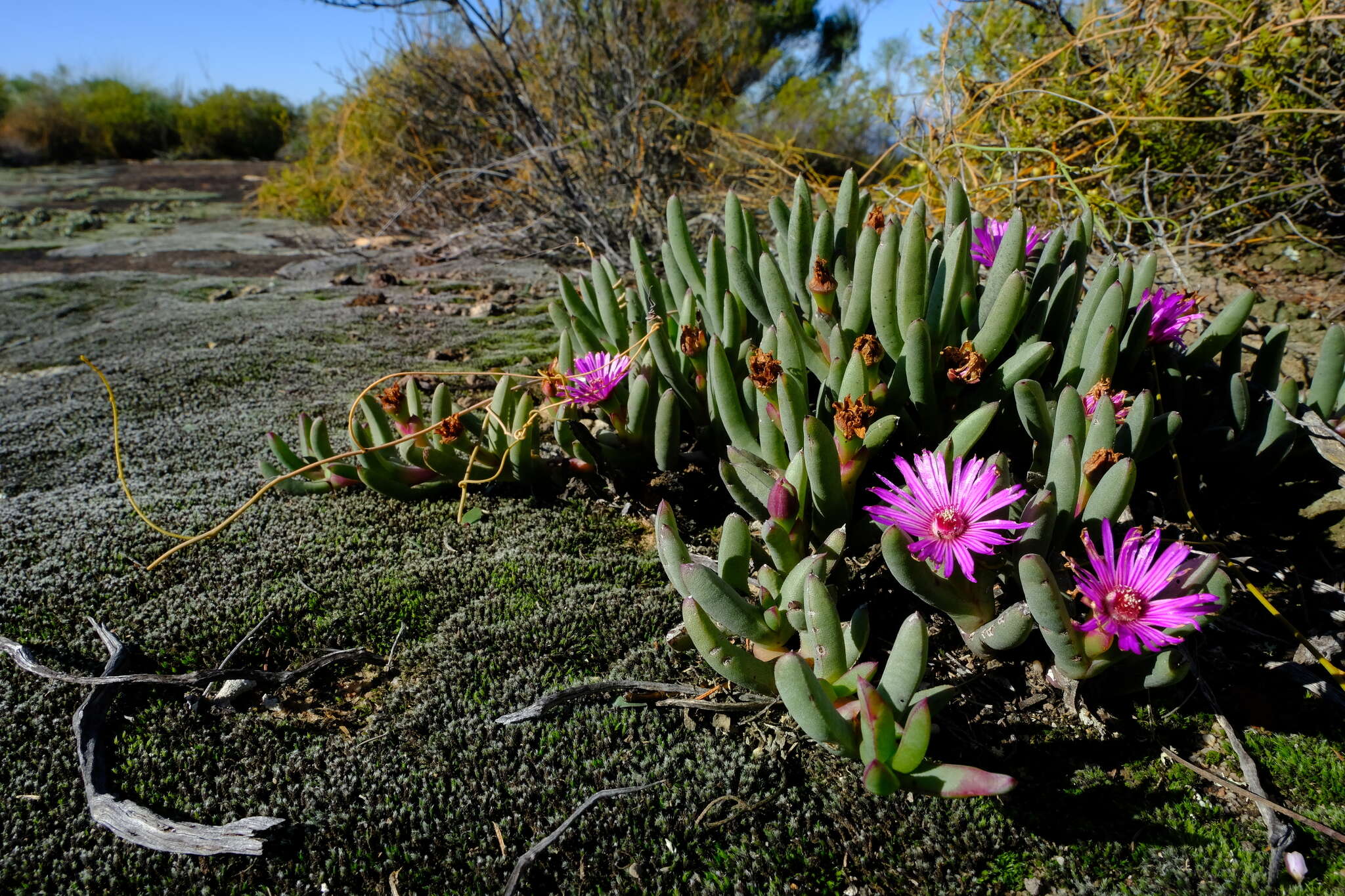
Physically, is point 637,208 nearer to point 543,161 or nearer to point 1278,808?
point 543,161

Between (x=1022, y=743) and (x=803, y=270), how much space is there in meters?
0.98

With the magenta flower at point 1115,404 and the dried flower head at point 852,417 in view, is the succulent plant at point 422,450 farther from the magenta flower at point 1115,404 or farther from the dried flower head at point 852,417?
the magenta flower at point 1115,404

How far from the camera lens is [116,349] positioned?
3297 millimetres

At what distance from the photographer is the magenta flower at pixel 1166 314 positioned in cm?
147

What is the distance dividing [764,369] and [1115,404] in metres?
0.66

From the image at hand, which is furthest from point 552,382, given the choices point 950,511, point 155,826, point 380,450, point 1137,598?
point 1137,598

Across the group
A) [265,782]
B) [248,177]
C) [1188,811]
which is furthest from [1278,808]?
[248,177]

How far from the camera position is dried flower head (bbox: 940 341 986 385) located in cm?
136

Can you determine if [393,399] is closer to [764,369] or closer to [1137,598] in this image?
[764,369]

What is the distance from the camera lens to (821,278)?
1.54m

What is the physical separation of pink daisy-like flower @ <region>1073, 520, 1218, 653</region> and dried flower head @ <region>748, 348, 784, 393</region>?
22.3 inches

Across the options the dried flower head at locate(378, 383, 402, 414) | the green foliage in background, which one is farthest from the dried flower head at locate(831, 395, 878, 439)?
the green foliage in background

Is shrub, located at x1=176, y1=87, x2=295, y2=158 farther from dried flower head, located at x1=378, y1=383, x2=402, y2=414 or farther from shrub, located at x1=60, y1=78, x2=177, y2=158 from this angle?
dried flower head, located at x1=378, y1=383, x2=402, y2=414

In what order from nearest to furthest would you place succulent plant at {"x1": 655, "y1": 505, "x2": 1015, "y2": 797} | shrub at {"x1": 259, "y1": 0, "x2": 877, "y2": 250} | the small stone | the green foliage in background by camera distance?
succulent plant at {"x1": 655, "y1": 505, "x2": 1015, "y2": 797} → the small stone → shrub at {"x1": 259, "y1": 0, "x2": 877, "y2": 250} → the green foliage in background
